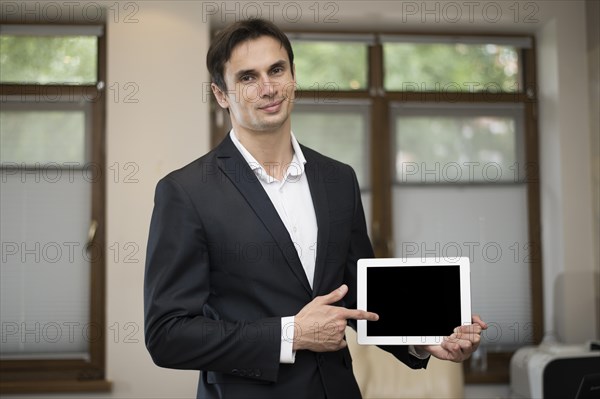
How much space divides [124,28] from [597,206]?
2705 millimetres

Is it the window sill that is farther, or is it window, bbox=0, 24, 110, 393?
window, bbox=0, 24, 110, 393

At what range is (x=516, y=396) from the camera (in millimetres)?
3910

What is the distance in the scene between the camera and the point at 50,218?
404 cm

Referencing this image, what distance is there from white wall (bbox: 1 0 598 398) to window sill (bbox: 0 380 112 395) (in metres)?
0.06

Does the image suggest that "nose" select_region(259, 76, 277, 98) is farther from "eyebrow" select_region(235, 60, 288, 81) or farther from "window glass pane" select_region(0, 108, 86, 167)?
"window glass pane" select_region(0, 108, 86, 167)

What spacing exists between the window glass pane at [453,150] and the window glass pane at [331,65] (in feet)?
1.11

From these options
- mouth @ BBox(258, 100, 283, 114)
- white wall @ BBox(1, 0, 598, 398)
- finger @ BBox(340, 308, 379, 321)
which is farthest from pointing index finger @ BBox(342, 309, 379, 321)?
white wall @ BBox(1, 0, 598, 398)

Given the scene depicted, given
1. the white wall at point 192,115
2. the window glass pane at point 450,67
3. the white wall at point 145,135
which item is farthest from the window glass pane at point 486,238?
the white wall at point 145,135

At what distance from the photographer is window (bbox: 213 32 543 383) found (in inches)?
166

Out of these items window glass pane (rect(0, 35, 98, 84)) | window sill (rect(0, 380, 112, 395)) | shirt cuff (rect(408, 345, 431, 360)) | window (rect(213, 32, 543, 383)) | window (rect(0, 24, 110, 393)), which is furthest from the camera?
window (rect(213, 32, 543, 383))

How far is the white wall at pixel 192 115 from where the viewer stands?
152 inches

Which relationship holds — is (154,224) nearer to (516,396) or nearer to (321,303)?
(321,303)

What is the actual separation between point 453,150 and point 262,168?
2.84 meters

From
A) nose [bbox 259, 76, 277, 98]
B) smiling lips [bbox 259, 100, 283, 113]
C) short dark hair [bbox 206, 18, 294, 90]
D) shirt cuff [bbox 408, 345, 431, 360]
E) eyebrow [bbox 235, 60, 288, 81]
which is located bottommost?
shirt cuff [bbox 408, 345, 431, 360]
